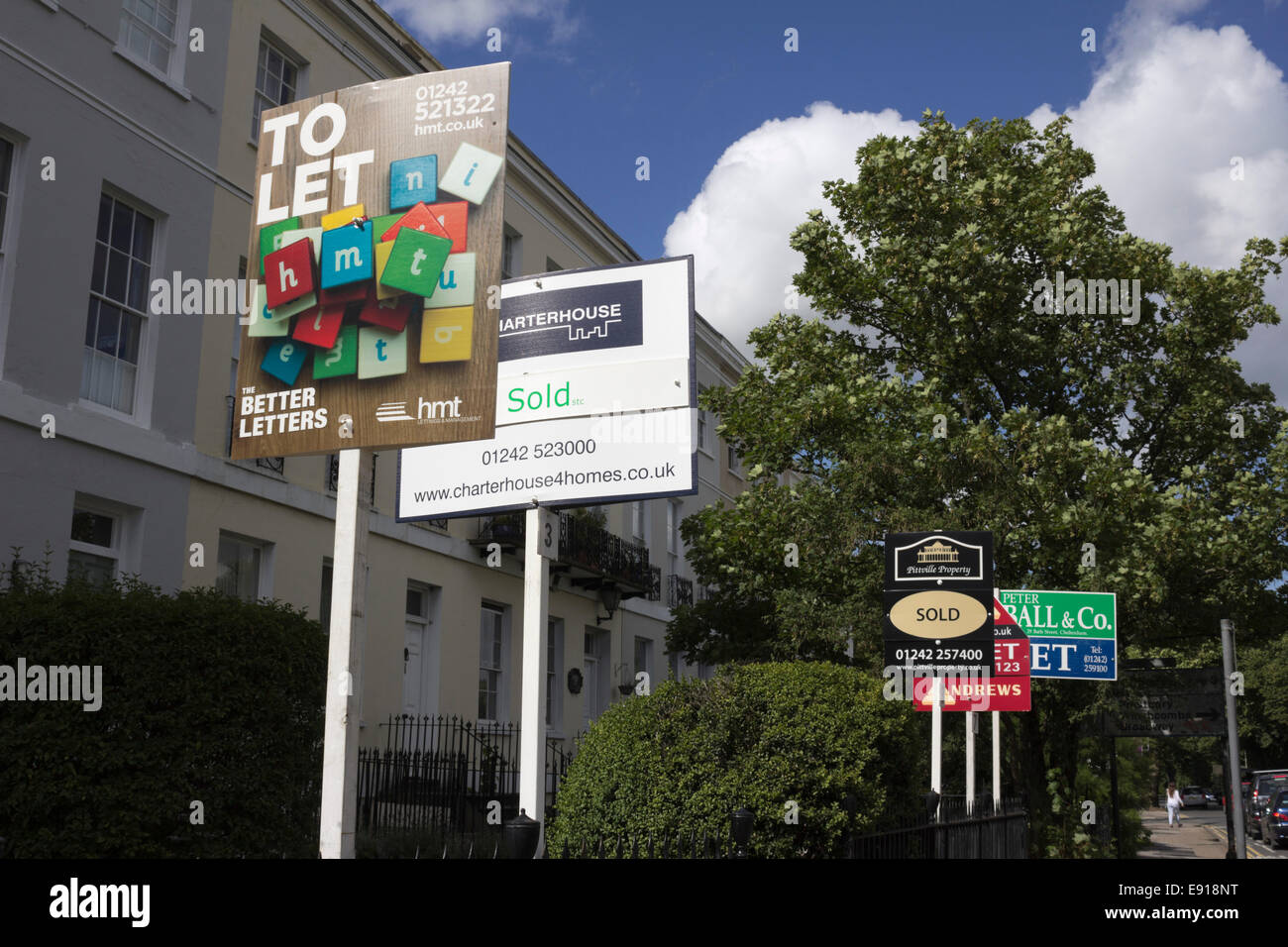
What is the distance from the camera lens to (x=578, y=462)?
9.63m

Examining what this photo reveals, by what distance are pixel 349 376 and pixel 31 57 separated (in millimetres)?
9268

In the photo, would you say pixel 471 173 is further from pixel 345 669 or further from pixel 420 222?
pixel 345 669

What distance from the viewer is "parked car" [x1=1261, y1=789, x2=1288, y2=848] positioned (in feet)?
105

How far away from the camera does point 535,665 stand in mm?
9078

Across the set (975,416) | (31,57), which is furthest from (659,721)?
(975,416)

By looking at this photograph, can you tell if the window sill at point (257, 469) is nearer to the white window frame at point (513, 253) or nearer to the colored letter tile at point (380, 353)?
the white window frame at point (513, 253)

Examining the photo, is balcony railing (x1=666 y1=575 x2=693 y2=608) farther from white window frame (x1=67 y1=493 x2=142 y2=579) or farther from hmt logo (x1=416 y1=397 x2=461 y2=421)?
hmt logo (x1=416 y1=397 x2=461 y2=421)

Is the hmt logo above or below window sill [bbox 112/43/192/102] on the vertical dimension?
below

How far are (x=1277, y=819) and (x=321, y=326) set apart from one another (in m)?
33.8

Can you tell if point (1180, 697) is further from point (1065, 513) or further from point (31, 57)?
point (31, 57)

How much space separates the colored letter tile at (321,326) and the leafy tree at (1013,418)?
44.7 ft

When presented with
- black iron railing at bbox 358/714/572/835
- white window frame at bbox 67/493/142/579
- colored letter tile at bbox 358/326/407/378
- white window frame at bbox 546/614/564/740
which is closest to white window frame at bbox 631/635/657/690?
white window frame at bbox 546/614/564/740

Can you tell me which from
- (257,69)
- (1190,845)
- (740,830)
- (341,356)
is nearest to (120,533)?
(257,69)

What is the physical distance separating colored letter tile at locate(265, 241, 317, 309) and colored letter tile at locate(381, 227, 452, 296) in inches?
21.4
